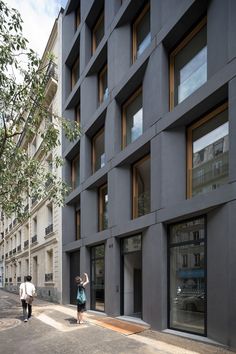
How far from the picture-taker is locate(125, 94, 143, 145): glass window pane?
1508cm

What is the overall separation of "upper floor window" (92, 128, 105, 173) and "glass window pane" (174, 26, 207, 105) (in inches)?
267

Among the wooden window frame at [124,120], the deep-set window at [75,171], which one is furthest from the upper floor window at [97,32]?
the deep-set window at [75,171]

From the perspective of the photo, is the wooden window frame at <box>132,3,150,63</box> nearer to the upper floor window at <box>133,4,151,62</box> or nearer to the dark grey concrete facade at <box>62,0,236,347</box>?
the upper floor window at <box>133,4,151,62</box>

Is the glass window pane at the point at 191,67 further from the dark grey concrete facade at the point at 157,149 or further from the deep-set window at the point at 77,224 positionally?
the deep-set window at the point at 77,224

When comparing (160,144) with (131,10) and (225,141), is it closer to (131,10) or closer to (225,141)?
(225,141)

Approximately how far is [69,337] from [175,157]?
5.88 meters

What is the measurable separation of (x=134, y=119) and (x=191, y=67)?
158 inches

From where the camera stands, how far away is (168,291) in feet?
39.3

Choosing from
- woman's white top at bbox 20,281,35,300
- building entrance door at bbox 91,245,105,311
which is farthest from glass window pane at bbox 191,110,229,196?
woman's white top at bbox 20,281,35,300

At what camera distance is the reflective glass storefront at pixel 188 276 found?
34.9ft

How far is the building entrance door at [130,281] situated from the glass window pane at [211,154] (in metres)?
4.56

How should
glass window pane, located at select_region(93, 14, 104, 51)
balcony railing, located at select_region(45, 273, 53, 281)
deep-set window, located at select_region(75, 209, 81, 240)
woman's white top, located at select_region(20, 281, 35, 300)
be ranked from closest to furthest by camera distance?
woman's white top, located at select_region(20, 281, 35, 300), glass window pane, located at select_region(93, 14, 104, 51), deep-set window, located at select_region(75, 209, 81, 240), balcony railing, located at select_region(45, 273, 53, 281)

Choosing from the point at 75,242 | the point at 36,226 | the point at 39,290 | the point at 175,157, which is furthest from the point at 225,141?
the point at 36,226

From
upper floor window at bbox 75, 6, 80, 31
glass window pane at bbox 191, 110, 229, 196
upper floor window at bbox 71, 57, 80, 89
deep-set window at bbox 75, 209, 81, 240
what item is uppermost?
upper floor window at bbox 75, 6, 80, 31
